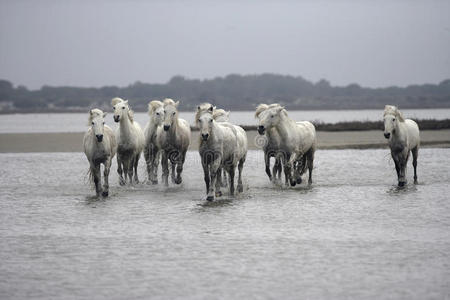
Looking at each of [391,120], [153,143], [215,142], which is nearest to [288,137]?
[391,120]

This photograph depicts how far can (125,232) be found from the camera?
468 inches

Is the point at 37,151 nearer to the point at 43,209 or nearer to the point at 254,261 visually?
the point at 43,209

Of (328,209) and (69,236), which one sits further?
(328,209)

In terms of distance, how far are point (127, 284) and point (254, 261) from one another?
74.5 inches

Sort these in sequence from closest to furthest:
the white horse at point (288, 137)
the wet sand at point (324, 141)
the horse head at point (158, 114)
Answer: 1. the white horse at point (288, 137)
2. the horse head at point (158, 114)
3. the wet sand at point (324, 141)

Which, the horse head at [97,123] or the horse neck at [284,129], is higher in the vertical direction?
the horse head at [97,123]

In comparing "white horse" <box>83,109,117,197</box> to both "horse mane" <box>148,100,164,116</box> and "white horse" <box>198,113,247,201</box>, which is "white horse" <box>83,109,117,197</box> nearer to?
"white horse" <box>198,113,247,201</box>

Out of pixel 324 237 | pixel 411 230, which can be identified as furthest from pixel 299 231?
pixel 411 230

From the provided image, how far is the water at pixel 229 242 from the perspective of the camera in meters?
8.44

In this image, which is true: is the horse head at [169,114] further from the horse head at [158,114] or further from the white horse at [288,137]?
the white horse at [288,137]

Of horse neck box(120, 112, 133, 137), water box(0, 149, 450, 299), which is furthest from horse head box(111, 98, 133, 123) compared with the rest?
water box(0, 149, 450, 299)

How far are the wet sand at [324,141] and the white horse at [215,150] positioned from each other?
14284mm

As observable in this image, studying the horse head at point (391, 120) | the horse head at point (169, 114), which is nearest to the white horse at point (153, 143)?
the horse head at point (169, 114)

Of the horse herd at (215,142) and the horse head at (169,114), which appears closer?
the horse herd at (215,142)
